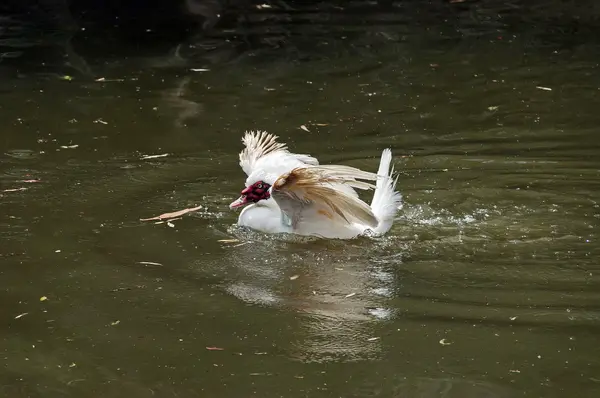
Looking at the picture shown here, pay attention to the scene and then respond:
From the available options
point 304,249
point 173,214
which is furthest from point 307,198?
point 173,214

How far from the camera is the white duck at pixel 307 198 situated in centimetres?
655

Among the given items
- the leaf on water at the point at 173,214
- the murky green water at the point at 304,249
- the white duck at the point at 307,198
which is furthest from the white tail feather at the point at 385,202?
the leaf on water at the point at 173,214

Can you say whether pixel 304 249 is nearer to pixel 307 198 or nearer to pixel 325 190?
pixel 307 198

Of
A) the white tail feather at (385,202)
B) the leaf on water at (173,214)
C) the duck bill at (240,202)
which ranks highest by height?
the white tail feather at (385,202)

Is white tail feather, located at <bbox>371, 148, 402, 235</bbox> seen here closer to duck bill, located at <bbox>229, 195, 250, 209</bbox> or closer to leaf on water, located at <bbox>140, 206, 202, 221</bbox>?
duck bill, located at <bbox>229, 195, 250, 209</bbox>

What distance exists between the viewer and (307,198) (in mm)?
6754

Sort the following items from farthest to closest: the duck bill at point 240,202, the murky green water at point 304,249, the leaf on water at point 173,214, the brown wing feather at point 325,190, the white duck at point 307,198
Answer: the leaf on water at point 173,214 < the duck bill at point 240,202 < the white duck at point 307,198 < the brown wing feather at point 325,190 < the murky green water at point 304,249

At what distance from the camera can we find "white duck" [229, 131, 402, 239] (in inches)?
258

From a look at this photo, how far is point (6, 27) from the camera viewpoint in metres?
13.6

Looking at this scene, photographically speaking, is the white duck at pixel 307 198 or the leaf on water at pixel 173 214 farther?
the leaf on water at pixel 173 214

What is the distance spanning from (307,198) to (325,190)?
211 millimetres

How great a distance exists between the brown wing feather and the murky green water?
24 cm

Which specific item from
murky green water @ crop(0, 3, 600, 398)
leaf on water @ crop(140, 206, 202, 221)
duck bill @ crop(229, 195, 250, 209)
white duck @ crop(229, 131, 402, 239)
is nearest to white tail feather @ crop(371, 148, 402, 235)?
white duck @ crop(229, 131, 402, 239)

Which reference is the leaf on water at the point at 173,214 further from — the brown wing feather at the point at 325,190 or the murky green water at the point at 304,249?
the brown wing feather at the point at 325,190
